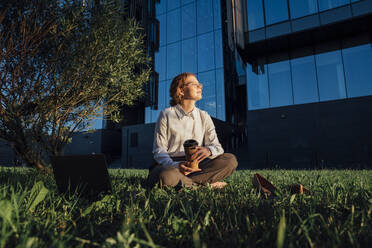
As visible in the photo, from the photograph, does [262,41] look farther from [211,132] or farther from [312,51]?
[211,132]

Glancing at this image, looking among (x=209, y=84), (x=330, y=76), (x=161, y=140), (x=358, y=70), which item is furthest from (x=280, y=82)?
(x=161, y=140)

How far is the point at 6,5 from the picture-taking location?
433 centimetres

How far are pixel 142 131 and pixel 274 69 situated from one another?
12.7 m

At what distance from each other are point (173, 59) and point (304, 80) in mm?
14865

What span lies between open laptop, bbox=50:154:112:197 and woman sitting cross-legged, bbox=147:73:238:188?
2.42 feet

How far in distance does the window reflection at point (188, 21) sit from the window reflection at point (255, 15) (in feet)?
31.4

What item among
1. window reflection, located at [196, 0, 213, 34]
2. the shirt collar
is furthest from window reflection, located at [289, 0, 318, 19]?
the shirt collar

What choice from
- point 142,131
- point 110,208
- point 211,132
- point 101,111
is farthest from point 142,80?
point 142,131

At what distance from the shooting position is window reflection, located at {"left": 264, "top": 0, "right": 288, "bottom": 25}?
47.3 ft

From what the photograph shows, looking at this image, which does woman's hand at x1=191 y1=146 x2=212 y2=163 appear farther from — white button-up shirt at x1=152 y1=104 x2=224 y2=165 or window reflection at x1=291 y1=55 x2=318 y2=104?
window reflection at x1=291 y1=55 x2=318 y2=104

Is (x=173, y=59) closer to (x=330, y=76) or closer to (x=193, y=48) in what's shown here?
(x=193, y=48)

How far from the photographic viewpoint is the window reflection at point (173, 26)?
2527 cm

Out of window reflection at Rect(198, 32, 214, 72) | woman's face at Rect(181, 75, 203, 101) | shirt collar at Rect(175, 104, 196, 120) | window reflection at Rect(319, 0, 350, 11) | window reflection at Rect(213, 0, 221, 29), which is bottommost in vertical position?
shirt collar at Rect(175, 104, 196, 120)

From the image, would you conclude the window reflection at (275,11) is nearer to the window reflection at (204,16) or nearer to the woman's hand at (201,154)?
the window reflection at (204,16)
